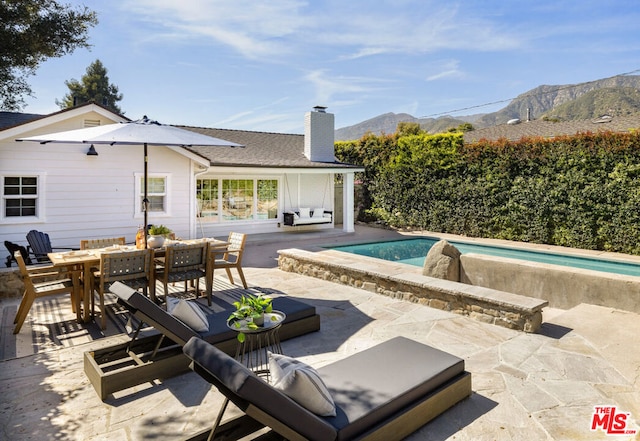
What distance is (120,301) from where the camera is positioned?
13.6 feet

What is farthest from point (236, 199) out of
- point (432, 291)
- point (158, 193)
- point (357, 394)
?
point (357, 394)

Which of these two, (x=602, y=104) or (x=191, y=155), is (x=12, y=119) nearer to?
(x=191, y=155)

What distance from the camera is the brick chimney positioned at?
1767 centimetres

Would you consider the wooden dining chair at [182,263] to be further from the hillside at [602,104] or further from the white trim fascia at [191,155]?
the hillside at [602,104]

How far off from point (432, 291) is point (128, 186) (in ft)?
28.7

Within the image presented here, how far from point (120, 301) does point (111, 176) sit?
795cm

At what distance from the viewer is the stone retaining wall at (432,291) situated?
5637mm

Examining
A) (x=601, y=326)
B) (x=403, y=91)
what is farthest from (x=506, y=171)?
(x=403, y=91)

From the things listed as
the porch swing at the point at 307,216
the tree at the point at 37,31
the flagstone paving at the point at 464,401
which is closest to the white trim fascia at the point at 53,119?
the flagstone paving at the point at 464,401

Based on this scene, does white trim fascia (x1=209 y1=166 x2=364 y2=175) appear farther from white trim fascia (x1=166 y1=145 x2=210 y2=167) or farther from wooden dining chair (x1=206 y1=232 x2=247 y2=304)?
wooden dining chair (x1=206 y1=232 x2=247 y2=304)

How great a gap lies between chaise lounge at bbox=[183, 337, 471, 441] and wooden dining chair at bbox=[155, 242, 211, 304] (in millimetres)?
3812

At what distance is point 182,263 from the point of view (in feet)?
22.0

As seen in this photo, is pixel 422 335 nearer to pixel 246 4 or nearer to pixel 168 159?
pixel 168 159

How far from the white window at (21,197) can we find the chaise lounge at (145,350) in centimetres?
743
